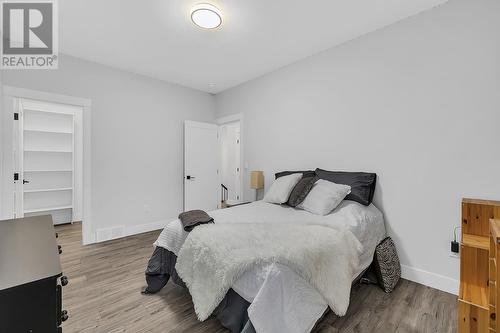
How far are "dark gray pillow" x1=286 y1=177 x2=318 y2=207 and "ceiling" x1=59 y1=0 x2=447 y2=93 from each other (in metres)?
1.77

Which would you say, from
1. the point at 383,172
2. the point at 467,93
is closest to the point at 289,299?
the point at 383,172

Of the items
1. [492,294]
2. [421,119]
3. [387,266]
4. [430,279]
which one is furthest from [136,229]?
[421,119]

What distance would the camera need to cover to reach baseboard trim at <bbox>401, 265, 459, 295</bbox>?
2.05 meters

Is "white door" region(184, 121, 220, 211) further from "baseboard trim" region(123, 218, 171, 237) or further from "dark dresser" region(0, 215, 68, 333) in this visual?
"dark dresser" region(0, 215, 68, 333)

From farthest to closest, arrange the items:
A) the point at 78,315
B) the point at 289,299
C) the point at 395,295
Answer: the point at 395,295 < the point at 78,315 < the point at 289,299

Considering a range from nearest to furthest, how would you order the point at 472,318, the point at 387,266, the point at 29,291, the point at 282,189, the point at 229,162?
the point at 29,291, the point at 472,318, the point at 387,266, the point at 282,189, the point at 229,162

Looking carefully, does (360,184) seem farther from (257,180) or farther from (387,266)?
(257,180)

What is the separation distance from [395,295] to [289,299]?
141 centimetres

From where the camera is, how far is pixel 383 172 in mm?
2469

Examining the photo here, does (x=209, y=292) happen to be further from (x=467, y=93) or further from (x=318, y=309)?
(x=467, y=93)

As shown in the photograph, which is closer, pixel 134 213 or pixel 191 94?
pixel 134 213

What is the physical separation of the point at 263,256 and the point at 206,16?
2.29 meters

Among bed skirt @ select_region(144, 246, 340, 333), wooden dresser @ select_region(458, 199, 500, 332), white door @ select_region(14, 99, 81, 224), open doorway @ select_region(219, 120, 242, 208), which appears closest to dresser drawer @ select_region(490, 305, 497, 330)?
wooden dresser @ select_region(458, 199, 500, 332)

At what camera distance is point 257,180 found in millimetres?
3701
